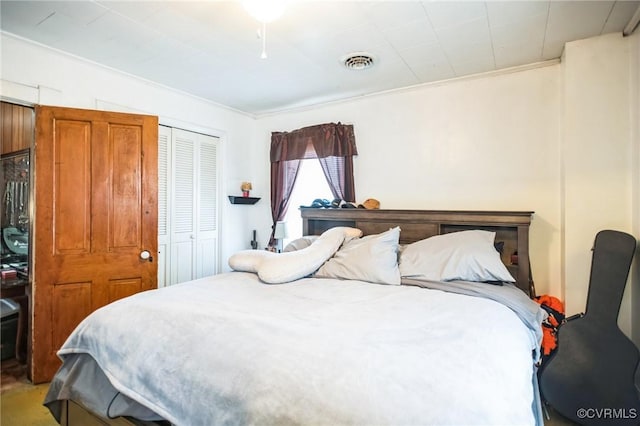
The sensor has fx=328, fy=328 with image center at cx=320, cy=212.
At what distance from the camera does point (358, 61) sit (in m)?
2.67

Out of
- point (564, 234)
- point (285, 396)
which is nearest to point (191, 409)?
point (285, 396)

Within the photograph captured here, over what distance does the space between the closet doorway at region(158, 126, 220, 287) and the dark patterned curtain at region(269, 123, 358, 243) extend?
2.37 ft

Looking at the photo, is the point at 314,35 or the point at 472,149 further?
the point at 472,149

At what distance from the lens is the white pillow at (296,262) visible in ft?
7.39

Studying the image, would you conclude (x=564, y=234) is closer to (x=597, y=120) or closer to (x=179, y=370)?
(x=597, y=120)

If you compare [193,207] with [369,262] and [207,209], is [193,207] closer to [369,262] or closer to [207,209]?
[207,209]

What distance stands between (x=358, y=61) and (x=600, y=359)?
2595mm

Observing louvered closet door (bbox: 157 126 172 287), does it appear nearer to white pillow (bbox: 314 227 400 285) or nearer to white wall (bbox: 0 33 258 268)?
white wall (bbox: 0 33 258 268)

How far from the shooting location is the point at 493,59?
2648 mm

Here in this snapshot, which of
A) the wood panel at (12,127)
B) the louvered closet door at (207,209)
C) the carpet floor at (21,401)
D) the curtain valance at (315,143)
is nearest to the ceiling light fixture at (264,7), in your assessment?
the curtain valance at (315,143)

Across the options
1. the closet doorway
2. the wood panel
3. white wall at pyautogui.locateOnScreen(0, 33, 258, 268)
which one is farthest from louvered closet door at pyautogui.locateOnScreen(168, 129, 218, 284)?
the wood panel

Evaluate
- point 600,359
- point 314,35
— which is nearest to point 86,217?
point 314,35

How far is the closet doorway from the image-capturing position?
343 cm

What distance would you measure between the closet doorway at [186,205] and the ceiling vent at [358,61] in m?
1.96
